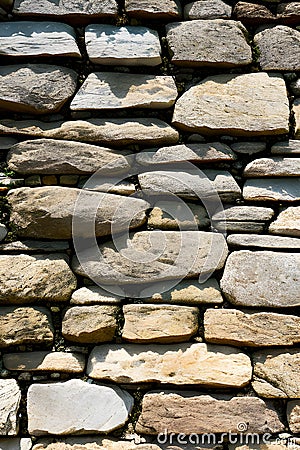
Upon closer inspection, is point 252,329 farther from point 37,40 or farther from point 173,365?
point 37,40

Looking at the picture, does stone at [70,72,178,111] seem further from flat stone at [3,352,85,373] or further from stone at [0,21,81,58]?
flat stone at [3,352,85,373]

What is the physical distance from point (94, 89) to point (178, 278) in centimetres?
85

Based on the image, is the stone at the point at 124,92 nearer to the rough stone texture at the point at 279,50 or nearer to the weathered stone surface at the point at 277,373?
the rough stone texture at the point at 279,50

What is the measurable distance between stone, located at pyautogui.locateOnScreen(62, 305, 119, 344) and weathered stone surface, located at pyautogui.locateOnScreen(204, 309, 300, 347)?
365 mm

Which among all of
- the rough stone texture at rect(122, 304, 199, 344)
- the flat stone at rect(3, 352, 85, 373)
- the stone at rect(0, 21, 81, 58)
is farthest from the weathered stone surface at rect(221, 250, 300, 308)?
the stone at rect(0, 21, 81, 58)

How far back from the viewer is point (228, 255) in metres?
2.11

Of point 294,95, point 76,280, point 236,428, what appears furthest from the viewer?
point 294,95

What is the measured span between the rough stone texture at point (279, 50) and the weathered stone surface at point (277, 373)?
118 cm

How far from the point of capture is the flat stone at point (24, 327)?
2.02 metres

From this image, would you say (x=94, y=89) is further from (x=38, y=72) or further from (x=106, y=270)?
(x=106, y=270)

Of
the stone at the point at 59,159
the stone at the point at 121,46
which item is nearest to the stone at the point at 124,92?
the stone at the point at 121,46

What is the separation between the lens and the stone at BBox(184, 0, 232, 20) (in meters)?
2.32

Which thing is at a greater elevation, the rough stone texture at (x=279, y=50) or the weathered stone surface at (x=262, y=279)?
the rough stone texture at (x=279, y=50)

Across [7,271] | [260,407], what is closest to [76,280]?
[7,271]
